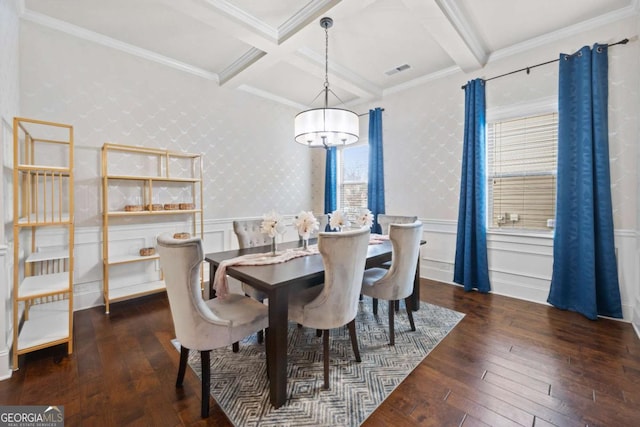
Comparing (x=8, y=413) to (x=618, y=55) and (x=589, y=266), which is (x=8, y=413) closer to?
(x=589, y=266)

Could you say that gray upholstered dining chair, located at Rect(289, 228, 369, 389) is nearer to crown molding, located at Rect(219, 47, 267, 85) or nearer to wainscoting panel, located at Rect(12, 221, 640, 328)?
wainscoting panel, located at Rect(12, 221, 640, 328)

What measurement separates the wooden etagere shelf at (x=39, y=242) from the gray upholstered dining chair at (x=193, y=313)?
118cm

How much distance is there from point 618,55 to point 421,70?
1919 millimetres

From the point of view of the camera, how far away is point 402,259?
7.43ft

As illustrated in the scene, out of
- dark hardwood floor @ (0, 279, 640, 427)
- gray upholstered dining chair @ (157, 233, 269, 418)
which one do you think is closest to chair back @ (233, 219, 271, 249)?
dark hardwood floor @ (0, 279, 640, 427)

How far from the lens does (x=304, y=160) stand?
520 cm

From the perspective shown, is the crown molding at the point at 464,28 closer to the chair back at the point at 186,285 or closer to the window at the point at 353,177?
the window at the point at 353,177

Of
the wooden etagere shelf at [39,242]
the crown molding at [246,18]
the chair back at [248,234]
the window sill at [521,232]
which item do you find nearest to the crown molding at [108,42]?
the wooden etagere shelf at [39,242]

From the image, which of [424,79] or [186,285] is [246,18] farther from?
[424,79]

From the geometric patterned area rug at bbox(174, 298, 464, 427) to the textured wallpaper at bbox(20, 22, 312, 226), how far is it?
2324 millimetres

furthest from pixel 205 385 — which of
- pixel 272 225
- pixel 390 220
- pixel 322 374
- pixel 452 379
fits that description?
pixel 390 220

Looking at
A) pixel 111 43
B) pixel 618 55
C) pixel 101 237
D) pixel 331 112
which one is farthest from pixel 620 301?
pixel 111 43

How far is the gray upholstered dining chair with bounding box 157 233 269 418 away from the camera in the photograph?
1438 mm

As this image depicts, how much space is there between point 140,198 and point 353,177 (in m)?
3.31
